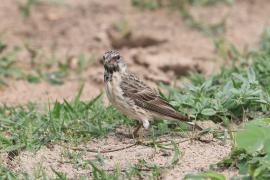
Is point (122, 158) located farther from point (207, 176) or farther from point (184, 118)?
point (207, 176)

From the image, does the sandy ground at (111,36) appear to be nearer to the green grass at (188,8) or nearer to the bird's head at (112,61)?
the green grass at (188,8)

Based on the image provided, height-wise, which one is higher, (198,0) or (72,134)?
(198,0)

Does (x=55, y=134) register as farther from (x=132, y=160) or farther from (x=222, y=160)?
(x=222, y=160)

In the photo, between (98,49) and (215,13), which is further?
(215,13)

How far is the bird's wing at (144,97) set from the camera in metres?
7.78

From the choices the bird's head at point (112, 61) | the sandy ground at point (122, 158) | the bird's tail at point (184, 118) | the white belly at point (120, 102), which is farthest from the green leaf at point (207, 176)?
the bird's head at point (112, 61)

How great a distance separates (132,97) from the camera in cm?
784

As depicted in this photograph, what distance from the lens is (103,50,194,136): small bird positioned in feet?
25.4

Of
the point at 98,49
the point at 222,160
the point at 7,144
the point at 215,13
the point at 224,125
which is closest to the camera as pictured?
the point at 222,160

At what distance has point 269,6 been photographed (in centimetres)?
1266

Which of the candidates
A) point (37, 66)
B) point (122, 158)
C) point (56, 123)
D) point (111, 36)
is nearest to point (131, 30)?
point (111, 36)

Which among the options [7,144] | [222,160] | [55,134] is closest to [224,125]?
[222,160]

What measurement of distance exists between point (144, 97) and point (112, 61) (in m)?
0.51

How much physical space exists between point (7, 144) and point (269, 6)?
22.0 ft
